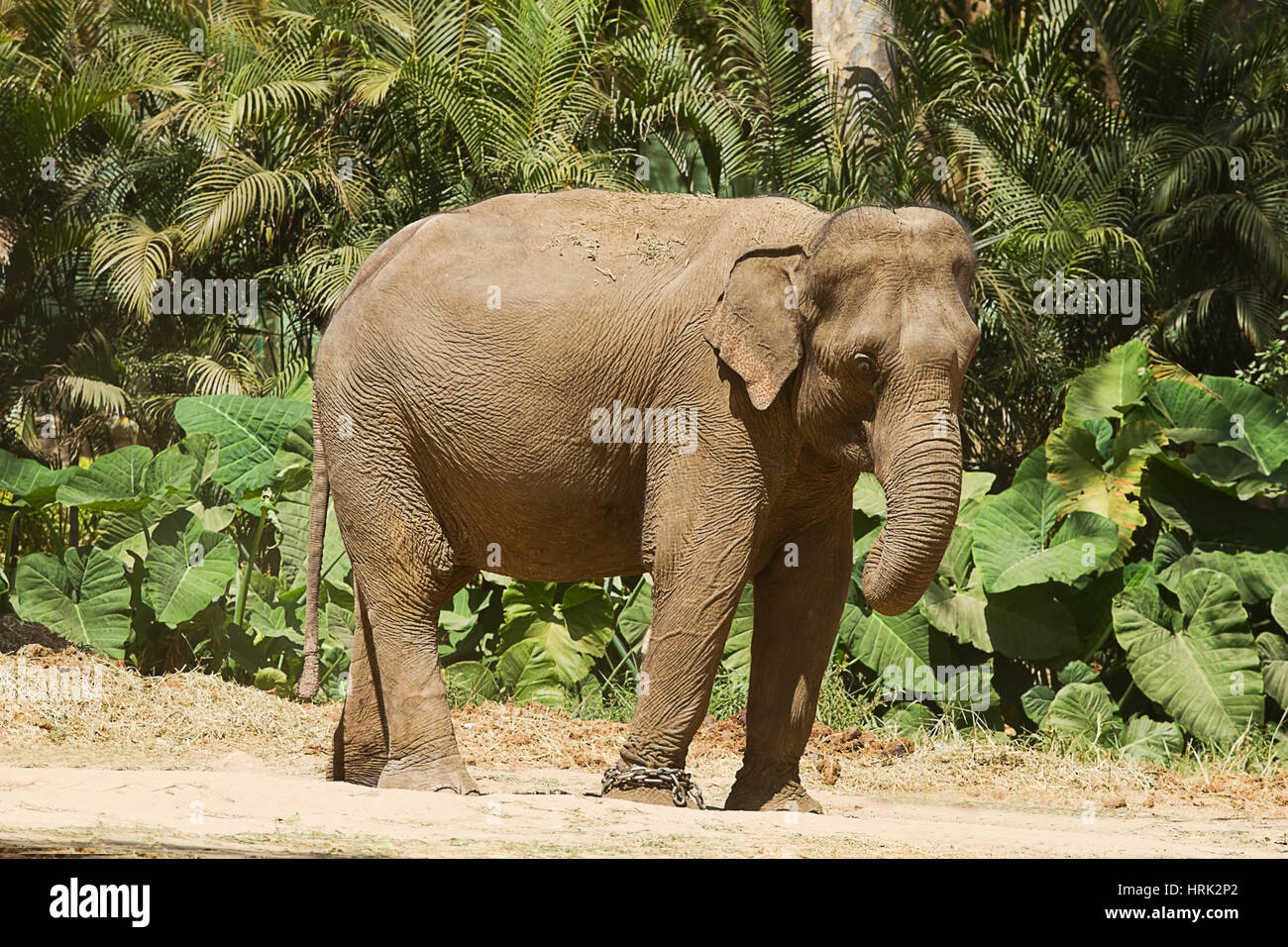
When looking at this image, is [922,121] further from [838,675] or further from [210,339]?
[210,339]

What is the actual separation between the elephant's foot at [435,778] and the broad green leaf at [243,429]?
20.1 feet

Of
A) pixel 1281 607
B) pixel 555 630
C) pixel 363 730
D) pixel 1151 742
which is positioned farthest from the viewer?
pixel 555 630

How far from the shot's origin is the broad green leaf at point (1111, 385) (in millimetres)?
11969

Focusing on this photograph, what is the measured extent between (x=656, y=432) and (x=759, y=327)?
2.26ft

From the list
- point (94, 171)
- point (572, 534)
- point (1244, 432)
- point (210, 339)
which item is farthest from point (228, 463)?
point (1244, 432)

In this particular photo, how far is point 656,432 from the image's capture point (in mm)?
7793

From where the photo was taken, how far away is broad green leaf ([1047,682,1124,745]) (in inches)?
448

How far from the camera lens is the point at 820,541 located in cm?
818

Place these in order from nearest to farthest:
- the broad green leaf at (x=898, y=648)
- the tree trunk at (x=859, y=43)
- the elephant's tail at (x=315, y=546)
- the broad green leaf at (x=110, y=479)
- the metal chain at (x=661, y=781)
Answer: the metal chain at (x=661, y=781)
the elephant's tail at (x=315, y=546)
the broad green leaf at (x=898, y=648)
the broad green leaf at (x=110, y=479)
the tree trunk at (x=859, y=43)

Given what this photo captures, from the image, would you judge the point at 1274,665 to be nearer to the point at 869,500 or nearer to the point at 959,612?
the point at 959,612

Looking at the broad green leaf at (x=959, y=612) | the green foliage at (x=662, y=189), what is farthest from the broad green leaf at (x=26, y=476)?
the broad green leaf at (x=959, y=612)

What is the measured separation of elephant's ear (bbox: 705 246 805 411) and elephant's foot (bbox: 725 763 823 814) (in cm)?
186

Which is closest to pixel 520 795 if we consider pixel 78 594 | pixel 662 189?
pixel 78 594

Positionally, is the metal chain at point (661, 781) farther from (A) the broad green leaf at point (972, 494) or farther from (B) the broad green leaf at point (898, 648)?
(A) the broad green leaf at point (972, 494)
